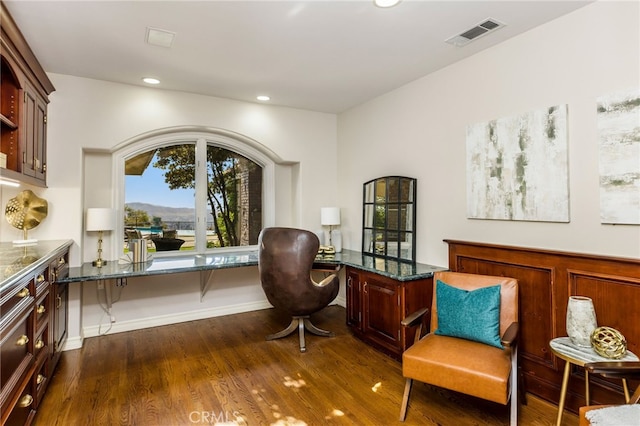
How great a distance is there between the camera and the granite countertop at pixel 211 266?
309cm

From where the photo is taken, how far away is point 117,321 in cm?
380

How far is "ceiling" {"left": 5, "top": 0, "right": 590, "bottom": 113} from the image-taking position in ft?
7.57

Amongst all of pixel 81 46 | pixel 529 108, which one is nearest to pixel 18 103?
pixel 81 46

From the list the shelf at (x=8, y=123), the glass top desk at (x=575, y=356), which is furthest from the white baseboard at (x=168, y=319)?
the glass top desk at (x=575, y=356)

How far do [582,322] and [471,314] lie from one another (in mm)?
611

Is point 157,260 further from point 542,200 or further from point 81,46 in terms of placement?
point 542,200

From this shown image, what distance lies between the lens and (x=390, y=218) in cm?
389

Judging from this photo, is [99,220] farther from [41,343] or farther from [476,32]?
[476,32]

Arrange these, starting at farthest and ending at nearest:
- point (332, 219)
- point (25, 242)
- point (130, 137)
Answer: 1. point (332, 219)
2. point (130, 137)
3. point (25, 242)

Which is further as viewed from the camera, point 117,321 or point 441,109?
point 117,321

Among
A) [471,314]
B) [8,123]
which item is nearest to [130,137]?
[8,123]

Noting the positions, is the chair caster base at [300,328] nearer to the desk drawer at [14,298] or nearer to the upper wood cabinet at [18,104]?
the desk drawer at [14,298]

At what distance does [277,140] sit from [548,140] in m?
3.07

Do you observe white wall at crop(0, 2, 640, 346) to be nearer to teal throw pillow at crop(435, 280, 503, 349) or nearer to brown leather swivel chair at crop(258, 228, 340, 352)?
teal throw pillow at crop(435, 280, 503, 349)
